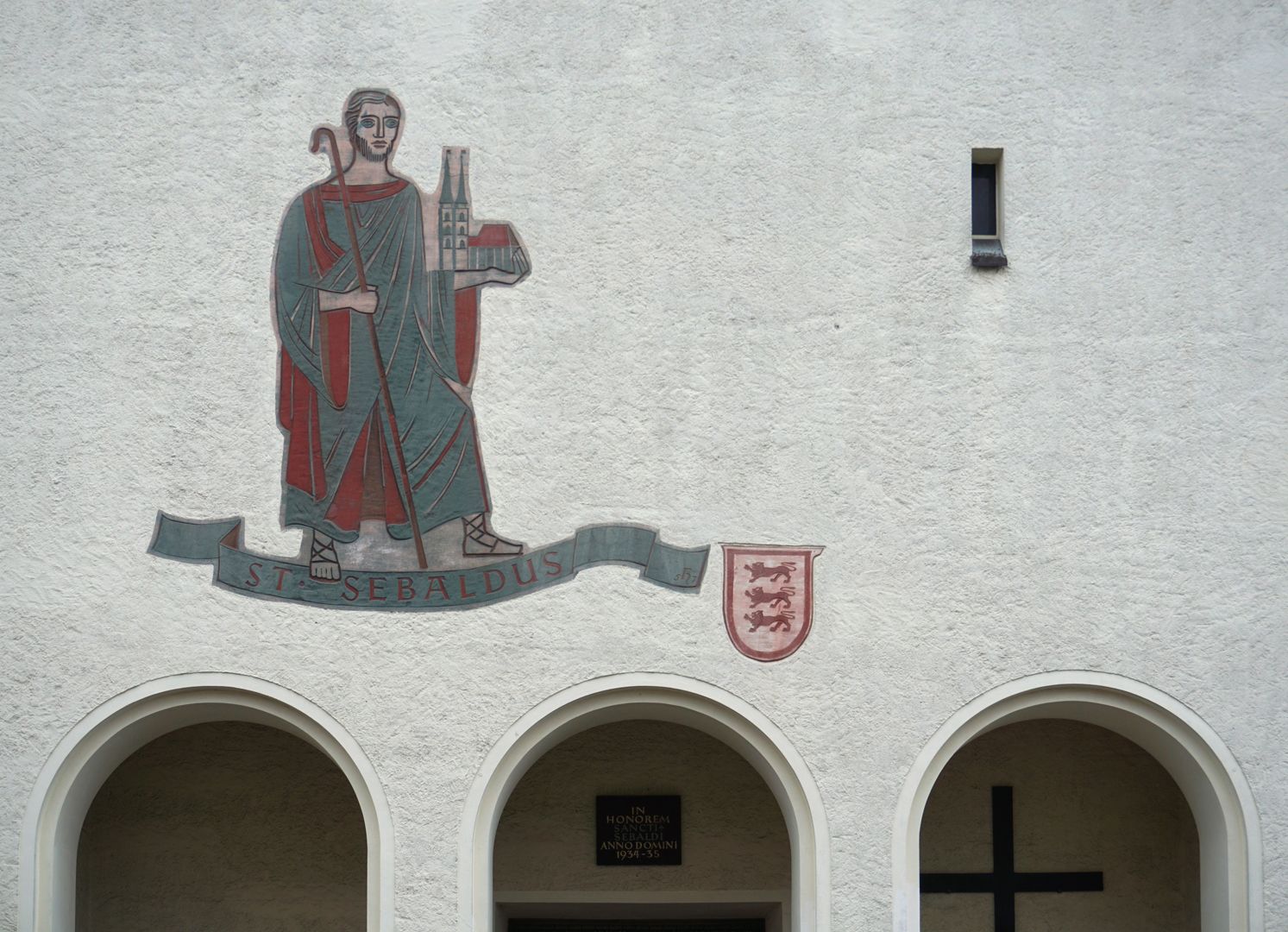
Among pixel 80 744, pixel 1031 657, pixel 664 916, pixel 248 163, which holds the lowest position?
pixel 664 916

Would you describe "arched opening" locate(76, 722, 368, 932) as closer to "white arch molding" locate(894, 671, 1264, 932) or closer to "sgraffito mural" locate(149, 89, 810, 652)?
"sgraffito mural" locate(149, 89, 810, 652)

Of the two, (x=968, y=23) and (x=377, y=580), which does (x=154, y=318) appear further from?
(x=968, y=23)

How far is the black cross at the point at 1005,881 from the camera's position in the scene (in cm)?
1016

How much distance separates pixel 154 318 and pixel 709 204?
3.42 metres

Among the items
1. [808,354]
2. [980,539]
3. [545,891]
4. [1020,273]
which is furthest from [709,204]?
[545,891]

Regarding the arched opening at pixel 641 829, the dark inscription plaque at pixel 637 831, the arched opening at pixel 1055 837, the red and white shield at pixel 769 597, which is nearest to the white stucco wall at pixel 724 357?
the red and white shield at pixel 769 597

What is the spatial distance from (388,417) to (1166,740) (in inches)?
199

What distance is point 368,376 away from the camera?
29.5 ft

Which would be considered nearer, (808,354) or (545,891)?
(808,354)

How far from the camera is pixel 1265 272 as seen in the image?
905 cm

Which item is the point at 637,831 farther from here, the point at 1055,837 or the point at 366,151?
the point at 366,151

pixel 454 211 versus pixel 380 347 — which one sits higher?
pixel 454 211

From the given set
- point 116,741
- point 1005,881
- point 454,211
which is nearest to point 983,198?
point 454,211

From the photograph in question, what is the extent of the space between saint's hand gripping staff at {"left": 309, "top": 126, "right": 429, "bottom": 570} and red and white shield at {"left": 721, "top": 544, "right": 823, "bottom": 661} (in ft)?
6.04
